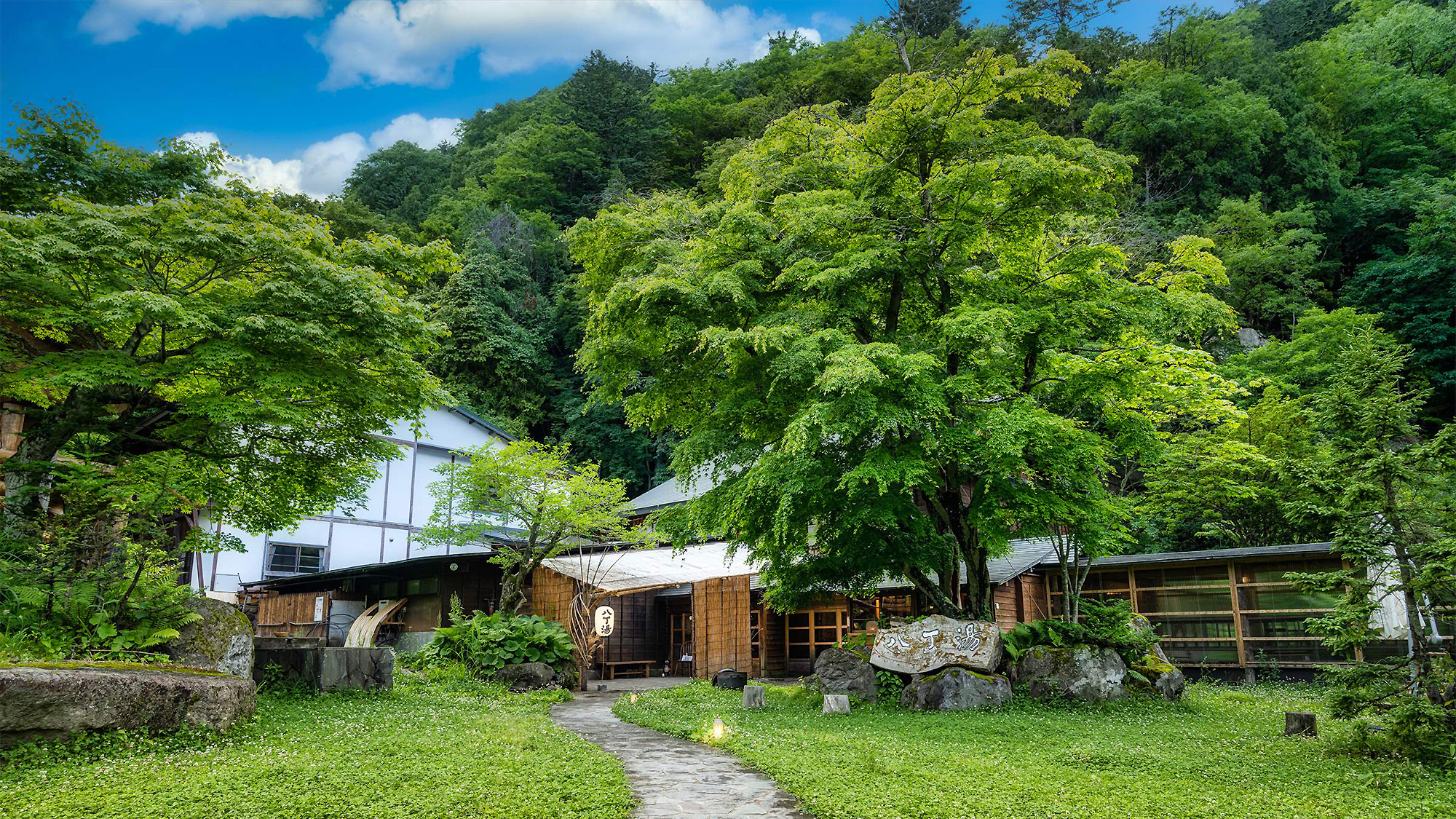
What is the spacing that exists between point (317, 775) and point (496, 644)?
10.5 meters

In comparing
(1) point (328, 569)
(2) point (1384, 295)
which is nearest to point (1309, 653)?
(2) point (1384, 295)

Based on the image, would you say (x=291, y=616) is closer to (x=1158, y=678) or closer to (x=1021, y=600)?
(x=1021, y=600)

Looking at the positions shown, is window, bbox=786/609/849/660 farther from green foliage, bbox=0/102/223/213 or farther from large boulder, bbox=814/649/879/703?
green foliage, bbox=0/102/223/213

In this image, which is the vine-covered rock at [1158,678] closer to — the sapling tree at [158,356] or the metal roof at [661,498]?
the sapling tree at [158,356]

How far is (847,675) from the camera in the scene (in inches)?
565

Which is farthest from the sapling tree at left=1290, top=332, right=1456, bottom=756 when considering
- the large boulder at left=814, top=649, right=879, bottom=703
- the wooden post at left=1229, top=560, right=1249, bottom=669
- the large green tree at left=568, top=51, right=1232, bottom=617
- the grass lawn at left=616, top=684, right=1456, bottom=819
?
the wooden post at left=1229, top=560, right=1249, bottom=669

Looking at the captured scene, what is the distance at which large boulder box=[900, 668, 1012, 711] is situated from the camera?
13094 mm

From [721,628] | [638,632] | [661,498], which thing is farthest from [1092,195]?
[661,498]

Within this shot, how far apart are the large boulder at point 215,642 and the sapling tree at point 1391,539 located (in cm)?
1240

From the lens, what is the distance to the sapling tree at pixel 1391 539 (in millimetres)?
7754

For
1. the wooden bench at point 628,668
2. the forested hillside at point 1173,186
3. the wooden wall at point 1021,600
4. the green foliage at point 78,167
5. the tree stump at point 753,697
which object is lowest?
the wooden bench at point 628,668

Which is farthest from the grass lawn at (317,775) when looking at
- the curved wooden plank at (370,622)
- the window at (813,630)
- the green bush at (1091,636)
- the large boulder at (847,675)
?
the curved wooden plank at (370,622)

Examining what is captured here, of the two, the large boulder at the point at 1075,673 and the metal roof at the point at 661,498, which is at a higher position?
the metal roof at the point at 661,498

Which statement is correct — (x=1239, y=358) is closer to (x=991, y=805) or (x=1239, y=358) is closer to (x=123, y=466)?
(x=991, y=805)
